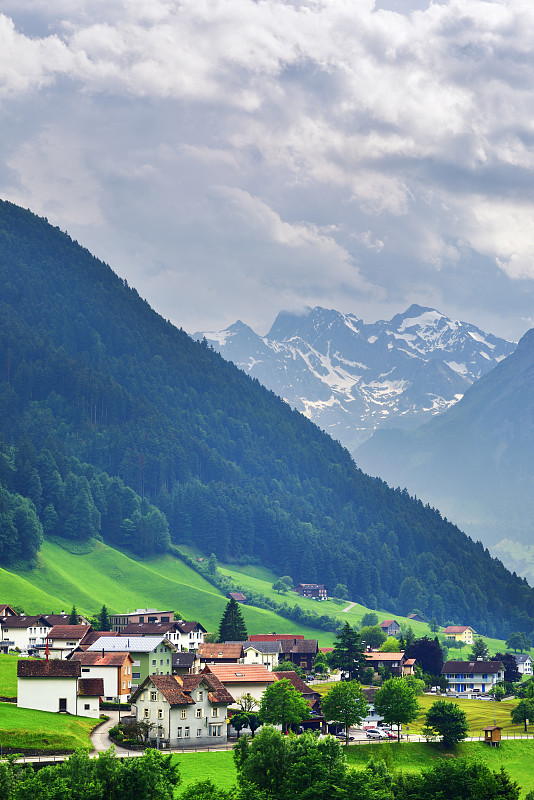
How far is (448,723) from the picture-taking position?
134 metres

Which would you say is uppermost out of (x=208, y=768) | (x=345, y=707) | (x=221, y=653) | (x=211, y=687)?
(x=221, y=653)

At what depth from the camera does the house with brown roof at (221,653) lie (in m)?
186

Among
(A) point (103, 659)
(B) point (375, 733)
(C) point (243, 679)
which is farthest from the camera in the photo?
(C) point (243, 679)

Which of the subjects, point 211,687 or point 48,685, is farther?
point 211,687

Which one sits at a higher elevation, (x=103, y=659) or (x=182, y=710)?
(x=103, y=659)

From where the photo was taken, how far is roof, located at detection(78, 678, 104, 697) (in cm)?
12712

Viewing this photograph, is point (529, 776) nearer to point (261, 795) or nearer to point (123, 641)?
point (261, 795)

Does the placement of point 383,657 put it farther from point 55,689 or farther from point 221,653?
point 55,689

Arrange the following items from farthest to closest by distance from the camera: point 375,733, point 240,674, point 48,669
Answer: point 240,674, point 375,733, point 48,669

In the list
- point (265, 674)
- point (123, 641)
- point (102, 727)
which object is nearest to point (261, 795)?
point (102, 727)

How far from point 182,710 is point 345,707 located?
22070mm

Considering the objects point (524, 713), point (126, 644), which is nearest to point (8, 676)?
point (126, 644)

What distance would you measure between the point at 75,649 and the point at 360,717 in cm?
5267

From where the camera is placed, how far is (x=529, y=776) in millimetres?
126375
